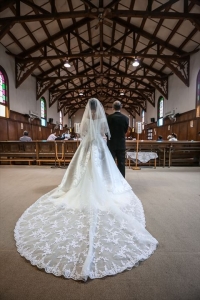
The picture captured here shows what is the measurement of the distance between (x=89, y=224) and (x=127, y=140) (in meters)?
4.60

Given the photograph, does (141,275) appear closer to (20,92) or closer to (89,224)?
(89,224)

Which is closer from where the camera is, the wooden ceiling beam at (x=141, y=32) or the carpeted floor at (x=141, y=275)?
the carpeted floor at (x=141, y=275)

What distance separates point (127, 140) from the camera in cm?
600

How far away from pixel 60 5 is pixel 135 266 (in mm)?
8172

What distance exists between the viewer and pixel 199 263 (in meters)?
1.24

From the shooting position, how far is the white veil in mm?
2441

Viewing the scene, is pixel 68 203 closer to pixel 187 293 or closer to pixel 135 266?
pixel 135 266

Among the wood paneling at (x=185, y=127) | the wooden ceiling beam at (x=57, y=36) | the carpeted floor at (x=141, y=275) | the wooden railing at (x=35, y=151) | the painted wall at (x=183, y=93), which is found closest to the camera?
the carpeted floor at (x=141, y=275)

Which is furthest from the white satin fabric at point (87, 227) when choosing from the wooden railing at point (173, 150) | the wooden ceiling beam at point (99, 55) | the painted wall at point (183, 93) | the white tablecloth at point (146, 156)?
the painted wall at point (183, 93)

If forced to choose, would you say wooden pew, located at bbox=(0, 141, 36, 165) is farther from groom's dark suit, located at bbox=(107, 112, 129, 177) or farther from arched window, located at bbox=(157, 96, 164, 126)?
arched window, located at bbox=(157, 96, 164, 126)

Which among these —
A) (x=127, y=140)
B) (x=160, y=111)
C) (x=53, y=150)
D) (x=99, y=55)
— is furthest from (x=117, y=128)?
(x=160, y=111)

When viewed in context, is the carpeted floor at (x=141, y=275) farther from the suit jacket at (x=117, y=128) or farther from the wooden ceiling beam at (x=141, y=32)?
the wooden ceiling beam at (x=141, y=32)

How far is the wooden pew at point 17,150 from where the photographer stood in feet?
20.7

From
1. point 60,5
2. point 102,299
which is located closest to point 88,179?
point 102,299
